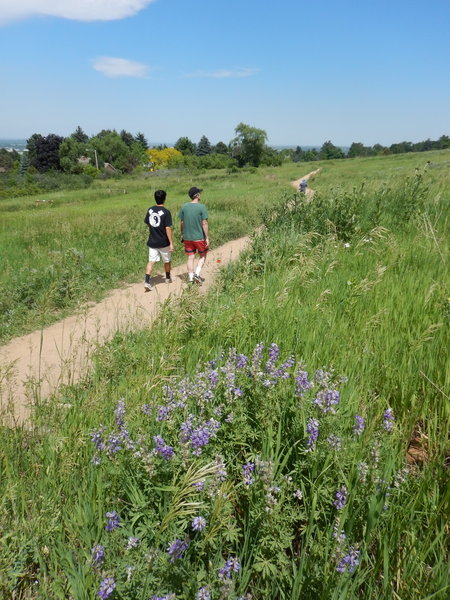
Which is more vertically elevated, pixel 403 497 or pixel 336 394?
pixel 336 394

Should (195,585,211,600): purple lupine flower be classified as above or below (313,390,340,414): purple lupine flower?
below

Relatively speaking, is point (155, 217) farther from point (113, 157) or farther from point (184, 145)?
point (184, 145)

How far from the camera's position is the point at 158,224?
26.7ft

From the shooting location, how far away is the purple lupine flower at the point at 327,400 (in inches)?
79.9

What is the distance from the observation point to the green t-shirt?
8.17 meters

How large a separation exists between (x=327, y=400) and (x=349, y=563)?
2.60 ft

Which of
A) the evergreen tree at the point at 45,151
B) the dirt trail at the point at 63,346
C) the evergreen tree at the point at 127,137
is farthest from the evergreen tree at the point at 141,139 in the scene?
the dirt trail at the point at 63,346

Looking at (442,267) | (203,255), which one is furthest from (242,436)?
(203,255)

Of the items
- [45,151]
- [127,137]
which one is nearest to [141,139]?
[127,137]

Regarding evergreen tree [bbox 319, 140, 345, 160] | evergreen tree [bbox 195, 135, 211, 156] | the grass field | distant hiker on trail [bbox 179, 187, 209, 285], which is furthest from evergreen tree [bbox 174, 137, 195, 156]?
the grass field

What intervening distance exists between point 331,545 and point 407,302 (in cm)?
313

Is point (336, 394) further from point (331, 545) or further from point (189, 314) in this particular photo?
point (189, 314)

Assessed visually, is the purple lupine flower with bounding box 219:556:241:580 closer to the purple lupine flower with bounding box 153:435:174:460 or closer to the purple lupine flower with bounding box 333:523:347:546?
the purple lupine flower with bounding box 333:523:347:546

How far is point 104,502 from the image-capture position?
1.98m
